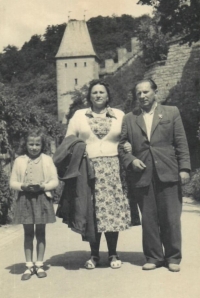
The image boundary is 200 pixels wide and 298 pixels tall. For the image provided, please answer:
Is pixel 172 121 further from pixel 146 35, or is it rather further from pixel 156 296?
pixel 146 35

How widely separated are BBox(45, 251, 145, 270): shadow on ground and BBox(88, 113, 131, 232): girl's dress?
1.61 ft

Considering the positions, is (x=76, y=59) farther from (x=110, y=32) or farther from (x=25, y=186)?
(x=25, y=186)

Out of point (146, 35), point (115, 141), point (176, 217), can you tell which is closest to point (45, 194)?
point (115, 141)

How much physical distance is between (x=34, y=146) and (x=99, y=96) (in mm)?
817

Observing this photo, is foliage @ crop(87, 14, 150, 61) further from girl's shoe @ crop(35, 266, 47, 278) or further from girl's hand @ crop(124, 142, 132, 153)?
girl's shoe @ crop(35, 266, 47, 278)

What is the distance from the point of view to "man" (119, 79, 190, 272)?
16.7ft

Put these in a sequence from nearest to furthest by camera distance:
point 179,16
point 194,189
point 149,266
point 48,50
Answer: point 149,266
point 194,189
point 179,16
point 48,50

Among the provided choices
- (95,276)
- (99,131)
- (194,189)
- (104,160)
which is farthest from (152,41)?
(95,276)

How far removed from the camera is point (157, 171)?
5074 millimetres

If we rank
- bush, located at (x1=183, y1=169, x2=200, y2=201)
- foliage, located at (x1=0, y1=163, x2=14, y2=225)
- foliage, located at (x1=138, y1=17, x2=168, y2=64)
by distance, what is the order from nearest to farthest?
foliage, located at (x1=0, y1=163, x2=14, y2=225) → bush, located at (x1=183, y1=169, x2=200, y2=201) → foliage, located at (x1=138, y1=17, x2=168, y2=64)

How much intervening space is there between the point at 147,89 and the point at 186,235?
2.79 meters

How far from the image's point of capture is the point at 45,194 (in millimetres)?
5117

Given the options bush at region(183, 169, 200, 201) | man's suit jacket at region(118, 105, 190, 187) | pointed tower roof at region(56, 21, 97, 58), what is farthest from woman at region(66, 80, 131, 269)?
pointed tower roof at region(56, 21, 97, 58)

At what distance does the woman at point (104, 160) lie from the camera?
17.0 ft
